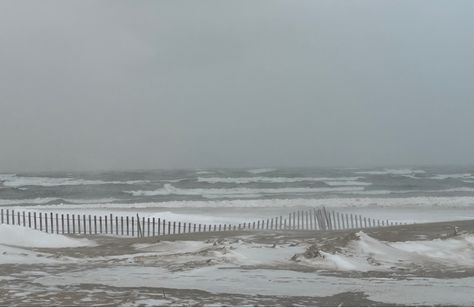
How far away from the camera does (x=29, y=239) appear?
13.8 m

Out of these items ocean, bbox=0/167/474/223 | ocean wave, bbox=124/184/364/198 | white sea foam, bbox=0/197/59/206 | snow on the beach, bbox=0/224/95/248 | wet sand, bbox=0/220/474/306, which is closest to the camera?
wet sand, bbox=0/220/474/306

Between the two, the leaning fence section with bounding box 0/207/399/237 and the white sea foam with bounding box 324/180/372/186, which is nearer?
the leaning fence section with bounding box 0/207/399/237

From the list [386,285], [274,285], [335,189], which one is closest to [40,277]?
[274,285]

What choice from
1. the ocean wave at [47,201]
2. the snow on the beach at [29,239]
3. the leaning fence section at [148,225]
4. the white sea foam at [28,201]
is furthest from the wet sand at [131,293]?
the white sea foam at [28,201]

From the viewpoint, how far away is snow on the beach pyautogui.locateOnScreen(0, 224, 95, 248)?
13.4 m

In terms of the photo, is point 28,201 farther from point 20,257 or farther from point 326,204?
point 20,257

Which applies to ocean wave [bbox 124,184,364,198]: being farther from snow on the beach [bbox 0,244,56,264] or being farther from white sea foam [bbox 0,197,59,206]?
snow on the beach [bbox 0,244,56,264]

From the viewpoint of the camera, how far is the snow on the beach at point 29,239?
13.4m

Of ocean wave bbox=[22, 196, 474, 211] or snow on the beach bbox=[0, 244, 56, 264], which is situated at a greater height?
snow on the beach bbox=[0, 244, 56, 264]

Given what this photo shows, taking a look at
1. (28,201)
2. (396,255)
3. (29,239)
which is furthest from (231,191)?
(396,255)

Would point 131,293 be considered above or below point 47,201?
above

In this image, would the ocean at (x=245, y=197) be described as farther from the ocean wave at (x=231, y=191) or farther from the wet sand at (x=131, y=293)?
the wet sand at (x=131, y=293)

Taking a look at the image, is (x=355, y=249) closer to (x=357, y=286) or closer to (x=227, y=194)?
(x=357, y=286)

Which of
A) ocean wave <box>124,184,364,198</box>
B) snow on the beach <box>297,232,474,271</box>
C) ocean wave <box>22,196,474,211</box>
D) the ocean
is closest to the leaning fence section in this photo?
the ocean
